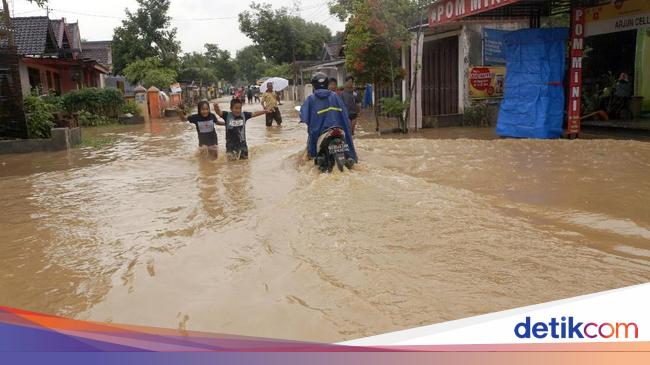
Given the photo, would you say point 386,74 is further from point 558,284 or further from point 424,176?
point 558,284

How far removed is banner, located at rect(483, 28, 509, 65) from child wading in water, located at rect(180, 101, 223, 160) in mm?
9074

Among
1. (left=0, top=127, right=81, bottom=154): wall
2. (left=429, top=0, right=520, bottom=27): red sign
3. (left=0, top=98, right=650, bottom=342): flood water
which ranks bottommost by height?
(left=0, top=98, right=650, bottom=342): flood water

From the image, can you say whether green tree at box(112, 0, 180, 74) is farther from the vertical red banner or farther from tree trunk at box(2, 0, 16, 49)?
the vertical red banner

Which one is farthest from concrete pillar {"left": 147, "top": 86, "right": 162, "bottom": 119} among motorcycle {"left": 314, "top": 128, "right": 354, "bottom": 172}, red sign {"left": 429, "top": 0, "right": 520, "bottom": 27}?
motorcycle {"left": 314, "top": 128, "right": 354, "bottom": 172}

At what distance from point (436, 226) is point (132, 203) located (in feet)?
12.5

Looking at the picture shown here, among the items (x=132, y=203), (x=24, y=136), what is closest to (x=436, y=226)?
(x=132, y=203)

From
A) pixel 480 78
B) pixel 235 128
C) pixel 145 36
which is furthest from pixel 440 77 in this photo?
pixel 145 36

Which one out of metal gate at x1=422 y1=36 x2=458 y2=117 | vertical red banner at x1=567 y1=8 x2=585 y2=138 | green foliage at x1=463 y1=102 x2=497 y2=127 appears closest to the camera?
vertical red banner at x1=567 y1=8 x2=585 y2=138

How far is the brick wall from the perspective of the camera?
12438mm

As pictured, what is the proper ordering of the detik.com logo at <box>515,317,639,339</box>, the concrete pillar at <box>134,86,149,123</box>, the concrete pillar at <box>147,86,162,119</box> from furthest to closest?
the concrete pillar at <box>147,86,162,119</box>
the concrete pillar at <box>134,86,149,123</box>
the detik.com logo at <box>515,317,639,339</box>

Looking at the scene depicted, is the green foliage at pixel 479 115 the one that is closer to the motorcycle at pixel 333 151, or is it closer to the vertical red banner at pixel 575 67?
the vertical red banner at pixel 575 67

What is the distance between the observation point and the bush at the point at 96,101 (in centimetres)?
2205

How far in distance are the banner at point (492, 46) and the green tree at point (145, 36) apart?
29.6 m

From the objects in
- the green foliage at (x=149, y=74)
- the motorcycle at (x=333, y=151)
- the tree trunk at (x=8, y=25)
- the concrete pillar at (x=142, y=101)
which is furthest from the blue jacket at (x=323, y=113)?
the green foliage at (x=149, y=74)
